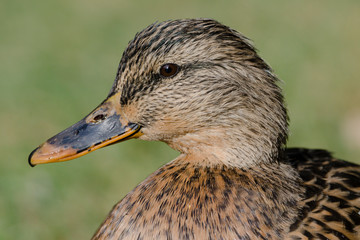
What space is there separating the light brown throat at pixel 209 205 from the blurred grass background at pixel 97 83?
1308 millimetres

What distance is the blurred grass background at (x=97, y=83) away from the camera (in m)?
3.67

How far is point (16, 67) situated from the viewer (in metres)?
5.14

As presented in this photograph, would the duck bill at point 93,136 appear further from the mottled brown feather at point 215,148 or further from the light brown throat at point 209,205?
the light brown throat at point 209,205

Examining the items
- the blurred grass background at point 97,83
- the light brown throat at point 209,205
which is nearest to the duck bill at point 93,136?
the light brown throat at point 209,205

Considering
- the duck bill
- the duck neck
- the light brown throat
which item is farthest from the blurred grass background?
the duck neck

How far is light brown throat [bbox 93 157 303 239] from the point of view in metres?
2.14

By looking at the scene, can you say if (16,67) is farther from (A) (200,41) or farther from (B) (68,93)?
(A) (200,41)

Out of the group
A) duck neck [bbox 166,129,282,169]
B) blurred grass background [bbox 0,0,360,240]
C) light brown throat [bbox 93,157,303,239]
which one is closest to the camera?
light brown throat [bbox 93,157,303,239]

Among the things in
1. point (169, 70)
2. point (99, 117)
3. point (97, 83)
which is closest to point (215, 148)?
point (169, 70)

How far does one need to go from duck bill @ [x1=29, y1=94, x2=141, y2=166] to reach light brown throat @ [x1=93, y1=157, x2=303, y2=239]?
0.24 metres

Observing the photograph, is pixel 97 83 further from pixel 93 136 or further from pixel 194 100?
pixel 194 100

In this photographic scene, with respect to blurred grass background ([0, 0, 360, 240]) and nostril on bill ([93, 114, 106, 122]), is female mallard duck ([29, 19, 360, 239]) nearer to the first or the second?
nostril on bill ([93, 114, 106, 122])

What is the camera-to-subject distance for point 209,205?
2186mm

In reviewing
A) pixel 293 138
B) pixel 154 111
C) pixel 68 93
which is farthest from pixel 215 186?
pixel 68 93
